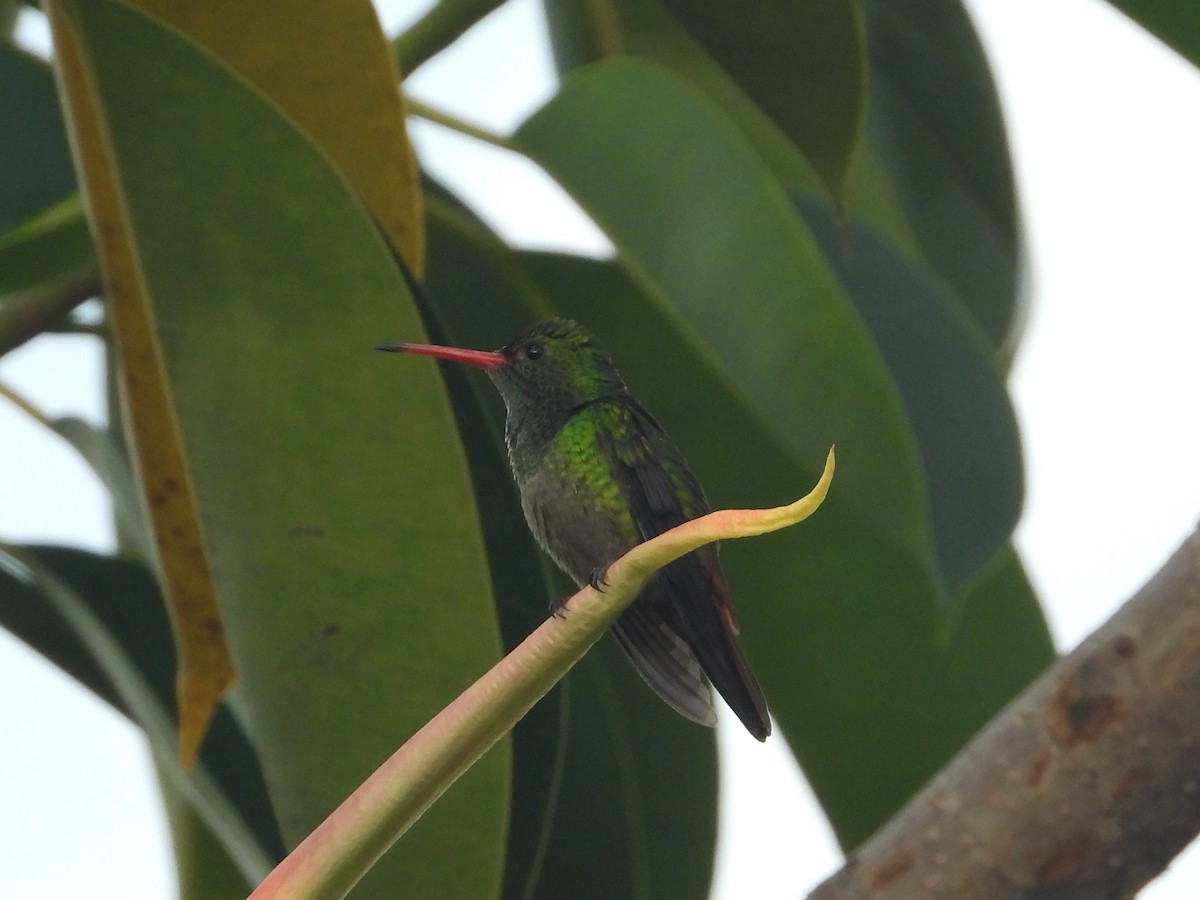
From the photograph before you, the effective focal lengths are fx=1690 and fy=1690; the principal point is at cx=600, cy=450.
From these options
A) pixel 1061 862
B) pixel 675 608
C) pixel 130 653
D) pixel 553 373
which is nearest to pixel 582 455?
pixel 553 373

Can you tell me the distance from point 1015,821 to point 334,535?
0.29m

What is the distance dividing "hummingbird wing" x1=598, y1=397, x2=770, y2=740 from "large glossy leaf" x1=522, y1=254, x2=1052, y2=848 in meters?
0.21

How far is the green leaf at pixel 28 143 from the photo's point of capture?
3.23 feet

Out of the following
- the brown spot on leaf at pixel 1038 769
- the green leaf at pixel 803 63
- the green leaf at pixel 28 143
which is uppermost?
the green leaf at pixel 28 143

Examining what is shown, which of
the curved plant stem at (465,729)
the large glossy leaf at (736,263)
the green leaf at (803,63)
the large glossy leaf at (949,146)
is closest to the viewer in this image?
the curved plant stem at (465,729)

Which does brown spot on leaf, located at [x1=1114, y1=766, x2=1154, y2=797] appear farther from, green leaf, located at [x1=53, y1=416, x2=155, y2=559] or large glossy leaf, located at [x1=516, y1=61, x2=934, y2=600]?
green leaf, located at [x1=53, y1=416, x2=155, y2=559]

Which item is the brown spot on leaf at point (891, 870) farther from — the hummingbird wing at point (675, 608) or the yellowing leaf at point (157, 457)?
the yellowing leaf at point (157, 457)

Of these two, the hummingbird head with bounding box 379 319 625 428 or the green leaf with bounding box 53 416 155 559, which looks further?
the green leaf with bounding box 53 416 155 559

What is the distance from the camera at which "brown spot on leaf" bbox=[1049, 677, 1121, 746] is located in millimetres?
684

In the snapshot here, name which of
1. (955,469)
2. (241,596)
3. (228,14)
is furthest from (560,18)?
(241,596)

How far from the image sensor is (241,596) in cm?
62

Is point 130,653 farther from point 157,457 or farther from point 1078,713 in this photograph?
point 1078,713

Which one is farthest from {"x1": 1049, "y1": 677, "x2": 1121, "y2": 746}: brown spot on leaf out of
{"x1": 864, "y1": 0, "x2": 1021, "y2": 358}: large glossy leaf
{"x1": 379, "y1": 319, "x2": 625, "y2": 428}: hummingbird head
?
{"x1": 864, "y1": 0, "x2": 1021, "y2": 358}: large glossy leaf

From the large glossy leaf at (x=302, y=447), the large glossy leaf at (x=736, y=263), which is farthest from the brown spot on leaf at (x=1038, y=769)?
the large glossy leaf at (x=302, y=447)
